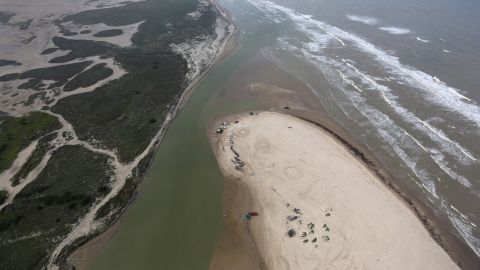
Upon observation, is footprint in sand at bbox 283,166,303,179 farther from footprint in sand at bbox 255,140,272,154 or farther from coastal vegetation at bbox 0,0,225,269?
coastal vegetation at bbox 0,0,225,269

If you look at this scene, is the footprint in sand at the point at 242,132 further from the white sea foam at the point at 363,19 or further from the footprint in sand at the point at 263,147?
the white sea foam at the point at 363,19

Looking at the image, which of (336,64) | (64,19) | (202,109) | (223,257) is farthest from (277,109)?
(64,19)

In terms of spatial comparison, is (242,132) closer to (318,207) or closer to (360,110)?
(318,207)

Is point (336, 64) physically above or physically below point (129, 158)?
above

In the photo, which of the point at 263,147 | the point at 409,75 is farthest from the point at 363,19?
the point at 263,147

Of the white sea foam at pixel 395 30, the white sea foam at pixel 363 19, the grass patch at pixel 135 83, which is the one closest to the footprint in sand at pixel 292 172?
the grass patch at pixel 135 83

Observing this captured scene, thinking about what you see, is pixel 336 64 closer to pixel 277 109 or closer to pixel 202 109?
pixel 277 109
